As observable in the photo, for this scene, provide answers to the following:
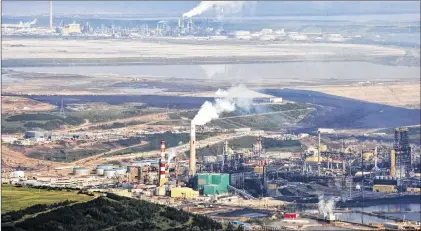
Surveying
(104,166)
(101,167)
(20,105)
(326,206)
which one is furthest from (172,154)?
(20,105)

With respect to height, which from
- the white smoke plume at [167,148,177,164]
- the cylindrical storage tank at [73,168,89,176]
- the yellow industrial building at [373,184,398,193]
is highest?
the white smoke plume at [167,148,177,164]

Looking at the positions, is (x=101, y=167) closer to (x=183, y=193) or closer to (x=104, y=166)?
(x=104, y=166)

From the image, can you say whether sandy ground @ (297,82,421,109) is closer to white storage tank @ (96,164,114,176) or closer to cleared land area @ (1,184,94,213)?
white storage tank @ (96,164,114,176)

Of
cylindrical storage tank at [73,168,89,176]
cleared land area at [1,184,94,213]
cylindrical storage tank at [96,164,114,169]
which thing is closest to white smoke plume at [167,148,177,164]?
cylindrical storage tank at [96,164,114,169]

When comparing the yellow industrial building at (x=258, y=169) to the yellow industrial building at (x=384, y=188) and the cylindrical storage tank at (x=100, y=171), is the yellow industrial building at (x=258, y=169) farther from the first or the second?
the cylindrical storage tank at (x=100, y=171)

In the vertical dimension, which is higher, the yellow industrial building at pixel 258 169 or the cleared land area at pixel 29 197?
the cleared land area at pixel 29 197

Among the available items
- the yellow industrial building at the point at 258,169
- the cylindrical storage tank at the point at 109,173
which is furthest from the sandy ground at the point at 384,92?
the cylindrical storage tank at the point at 109,173

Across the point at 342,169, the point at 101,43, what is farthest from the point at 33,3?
the point at 342,169
